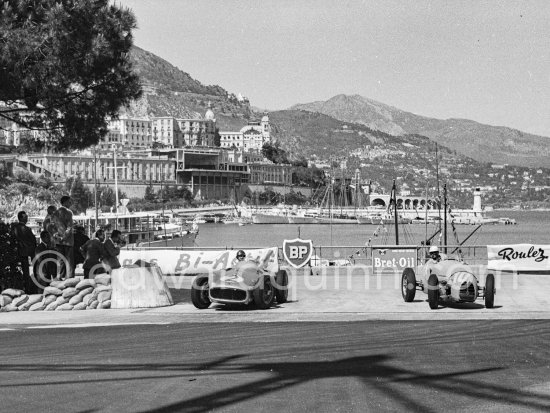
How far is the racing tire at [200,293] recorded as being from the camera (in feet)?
64.4

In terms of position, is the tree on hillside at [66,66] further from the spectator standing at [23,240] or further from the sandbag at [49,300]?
the sandbag at [49,300]

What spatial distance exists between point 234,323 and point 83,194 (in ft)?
599

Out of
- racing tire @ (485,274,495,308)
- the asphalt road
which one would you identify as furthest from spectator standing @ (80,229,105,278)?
racing tire @ (485,274,495,308)

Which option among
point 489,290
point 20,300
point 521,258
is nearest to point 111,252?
point 20,300

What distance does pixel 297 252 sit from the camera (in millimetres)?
33906

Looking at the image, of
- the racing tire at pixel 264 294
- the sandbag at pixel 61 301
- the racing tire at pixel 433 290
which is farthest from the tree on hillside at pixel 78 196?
the racing tire at pixel 433 290

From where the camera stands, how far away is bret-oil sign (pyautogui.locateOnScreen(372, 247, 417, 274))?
3108 centimetres

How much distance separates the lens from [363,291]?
24.0 meters

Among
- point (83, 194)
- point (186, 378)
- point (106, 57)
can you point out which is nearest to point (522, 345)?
point (186, 378)

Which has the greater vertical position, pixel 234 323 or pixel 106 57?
pixel 106 57

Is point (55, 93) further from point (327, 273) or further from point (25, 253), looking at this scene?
point (327, 273)

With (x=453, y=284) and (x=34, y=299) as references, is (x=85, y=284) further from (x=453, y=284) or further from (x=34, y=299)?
(x=453, y=284)

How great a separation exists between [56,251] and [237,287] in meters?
5.04

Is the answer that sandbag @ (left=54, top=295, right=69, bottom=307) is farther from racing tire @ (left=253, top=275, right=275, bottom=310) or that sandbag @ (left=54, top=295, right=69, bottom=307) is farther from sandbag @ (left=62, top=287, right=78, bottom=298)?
racing tire @ (left=253, top=275, right=275, bottom=310)
